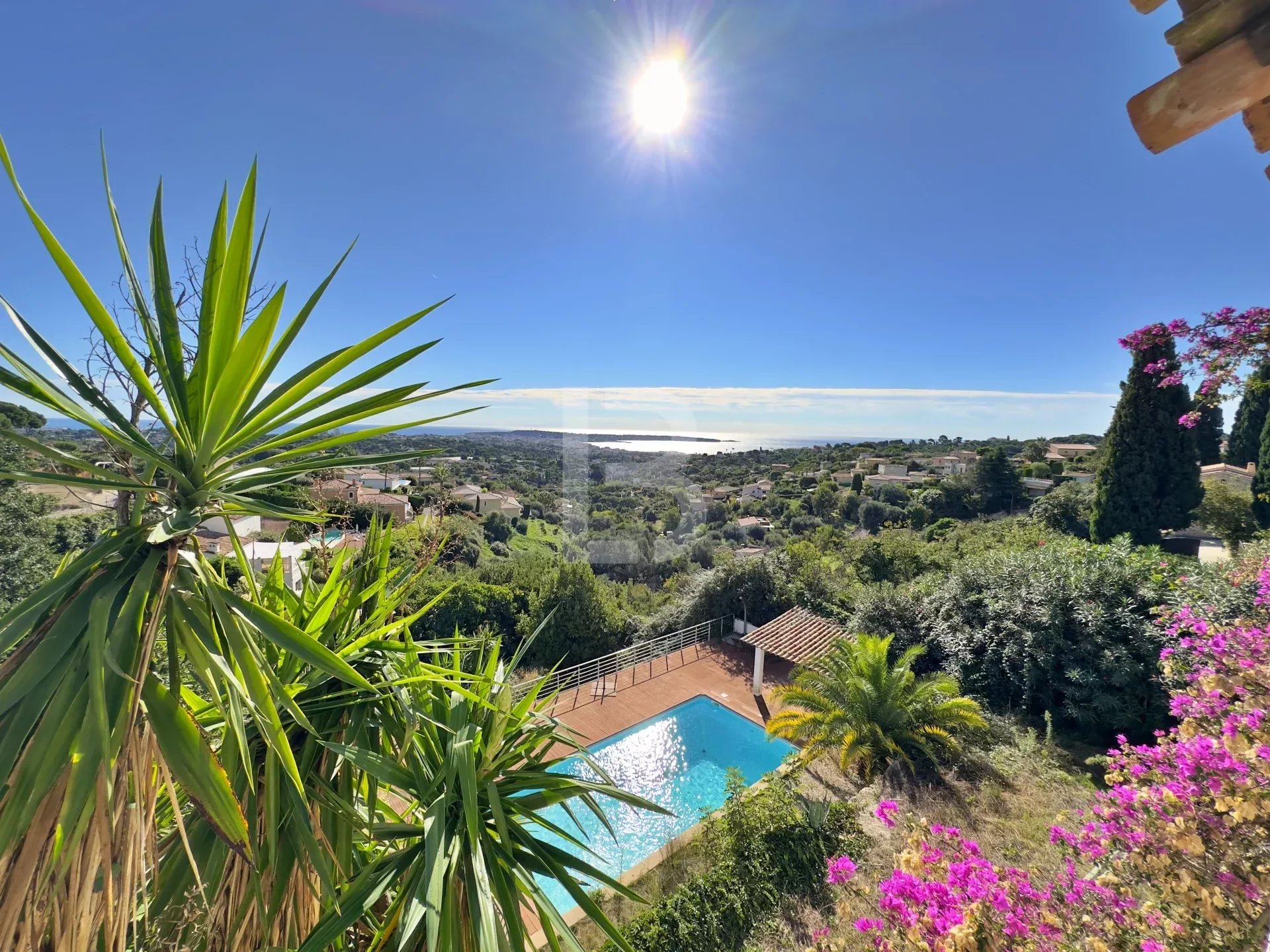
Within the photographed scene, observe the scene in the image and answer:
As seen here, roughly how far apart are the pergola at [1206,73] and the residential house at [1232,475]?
20.4 meters

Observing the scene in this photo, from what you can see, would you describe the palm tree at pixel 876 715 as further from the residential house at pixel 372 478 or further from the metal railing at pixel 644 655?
the residential house at pixel 372 478

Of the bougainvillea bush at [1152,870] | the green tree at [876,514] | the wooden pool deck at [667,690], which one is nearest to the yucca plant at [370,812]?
the bougainvillea bush at [1152,870]

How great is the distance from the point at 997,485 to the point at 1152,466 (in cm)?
1141

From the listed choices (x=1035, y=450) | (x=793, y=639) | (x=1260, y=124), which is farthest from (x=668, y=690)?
(x=1035, y=450)

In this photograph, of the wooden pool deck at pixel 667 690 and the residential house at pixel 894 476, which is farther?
the residential house at pixel 894 476

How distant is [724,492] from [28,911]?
22.7 m

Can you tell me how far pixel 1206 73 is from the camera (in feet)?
3.13

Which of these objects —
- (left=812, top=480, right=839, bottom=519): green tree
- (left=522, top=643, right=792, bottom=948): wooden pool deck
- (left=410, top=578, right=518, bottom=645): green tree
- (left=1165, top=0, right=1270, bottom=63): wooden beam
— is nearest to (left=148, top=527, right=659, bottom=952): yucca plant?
(left=1165, top=0, right=1270, bottom=63): wooden beam

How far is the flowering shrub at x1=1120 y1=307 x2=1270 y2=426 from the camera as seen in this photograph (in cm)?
284

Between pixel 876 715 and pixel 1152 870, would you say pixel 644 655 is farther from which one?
pixel 1152 870

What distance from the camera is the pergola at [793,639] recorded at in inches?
323

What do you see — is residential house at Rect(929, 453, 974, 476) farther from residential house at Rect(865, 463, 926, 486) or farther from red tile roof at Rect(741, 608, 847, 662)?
red tile roof at Rect(741, 608, 847, 662)

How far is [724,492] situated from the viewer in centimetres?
2292

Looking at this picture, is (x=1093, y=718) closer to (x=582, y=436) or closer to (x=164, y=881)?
(x=164, y=881)
